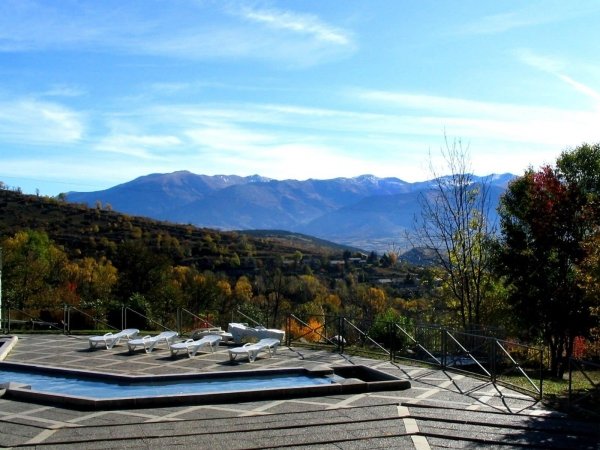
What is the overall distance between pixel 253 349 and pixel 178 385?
3018mm

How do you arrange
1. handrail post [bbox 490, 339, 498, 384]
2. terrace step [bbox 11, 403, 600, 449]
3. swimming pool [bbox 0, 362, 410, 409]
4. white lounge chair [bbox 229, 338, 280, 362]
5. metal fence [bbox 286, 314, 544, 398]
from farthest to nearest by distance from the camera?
1. white lounge chair [bbox 229, 338, 280, 362]
2. metal fence [bbox 286, 314, 544, 398]
3. handrail post [bbox 490, 339, 498, 384]
4. swimming pool [bbox 0, 362, 410, 409]
5. terrace step [bbox 11, 403, 600, 449]

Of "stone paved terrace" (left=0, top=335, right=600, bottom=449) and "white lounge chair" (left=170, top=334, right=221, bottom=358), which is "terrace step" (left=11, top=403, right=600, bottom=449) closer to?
"stone paved terrace" (left=0, top=335, right=600, bottom=449)

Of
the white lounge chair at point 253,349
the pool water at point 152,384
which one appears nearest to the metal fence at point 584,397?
the pool water at point 152,384

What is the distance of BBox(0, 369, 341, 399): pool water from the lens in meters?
12.9

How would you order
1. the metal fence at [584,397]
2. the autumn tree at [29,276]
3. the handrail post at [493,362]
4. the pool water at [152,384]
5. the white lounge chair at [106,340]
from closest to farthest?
1. the metal fence at [584,397]
2. the pool water at [152,384]
3. the handrail post at [493,362]
4. the white lounge chair at [106,340]
5. the autumn tree at [29,276]

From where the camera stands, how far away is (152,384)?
44.2ft

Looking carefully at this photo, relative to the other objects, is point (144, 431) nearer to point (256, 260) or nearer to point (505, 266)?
point (505, 266)

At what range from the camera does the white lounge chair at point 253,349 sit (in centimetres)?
1593

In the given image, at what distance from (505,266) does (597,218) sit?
12.0 feet

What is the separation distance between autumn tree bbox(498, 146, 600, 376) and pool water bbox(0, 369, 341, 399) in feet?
27.7

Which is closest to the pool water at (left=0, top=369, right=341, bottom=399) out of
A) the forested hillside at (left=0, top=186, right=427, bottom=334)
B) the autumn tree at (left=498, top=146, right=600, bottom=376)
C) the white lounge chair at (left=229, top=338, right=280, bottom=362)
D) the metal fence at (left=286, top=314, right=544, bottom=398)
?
the white lounge chair at (left=229, top=338, right=280, bottom=362)

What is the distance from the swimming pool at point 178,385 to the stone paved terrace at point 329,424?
195mm

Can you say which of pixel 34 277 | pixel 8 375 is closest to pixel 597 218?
pixel 8 375

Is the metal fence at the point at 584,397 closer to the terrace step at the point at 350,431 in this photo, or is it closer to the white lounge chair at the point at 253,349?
the terrace step at the point at 350,431
